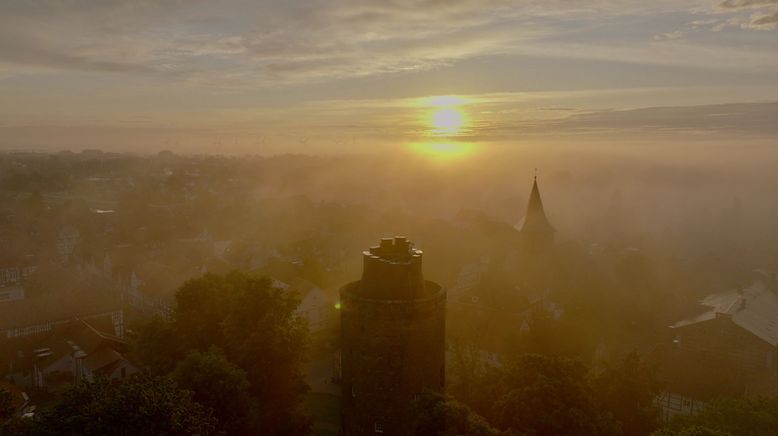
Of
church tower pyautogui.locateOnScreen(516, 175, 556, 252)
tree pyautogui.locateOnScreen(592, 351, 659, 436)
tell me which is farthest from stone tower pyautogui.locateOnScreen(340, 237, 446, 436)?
church tower pyautogui.locateOnScreen(516, 175, 556, 252)

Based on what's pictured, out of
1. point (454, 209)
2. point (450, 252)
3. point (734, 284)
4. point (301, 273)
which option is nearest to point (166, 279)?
point (301, 273)

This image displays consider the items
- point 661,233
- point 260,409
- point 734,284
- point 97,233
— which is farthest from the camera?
point 661,233

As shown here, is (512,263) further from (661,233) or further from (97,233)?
(97,233)

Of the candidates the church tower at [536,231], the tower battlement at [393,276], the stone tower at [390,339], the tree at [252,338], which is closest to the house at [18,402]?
the tree at [252,338]

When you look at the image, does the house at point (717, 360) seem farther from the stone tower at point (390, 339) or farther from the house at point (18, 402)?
the house at point (18, 402)

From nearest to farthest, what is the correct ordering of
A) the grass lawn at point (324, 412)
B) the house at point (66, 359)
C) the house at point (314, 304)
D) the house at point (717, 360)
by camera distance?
the grass lawn at point (324, 412) < the house at point (717, 360) < the house at point (66, 359) < the house at point (314, 304)

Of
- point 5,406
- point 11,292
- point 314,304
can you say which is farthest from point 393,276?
point 11,292

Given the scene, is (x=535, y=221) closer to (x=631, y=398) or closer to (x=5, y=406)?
(x=631, y=398)
